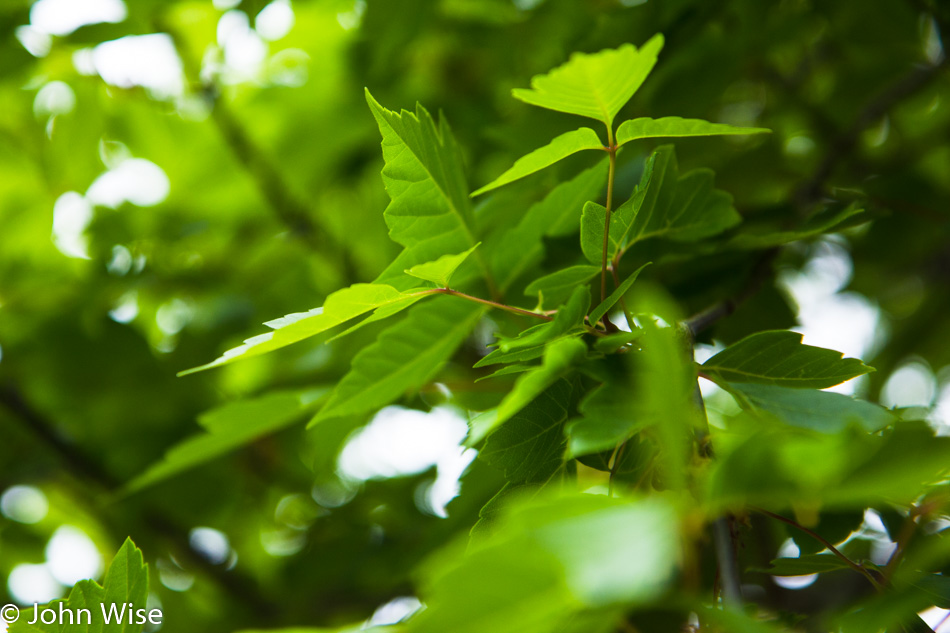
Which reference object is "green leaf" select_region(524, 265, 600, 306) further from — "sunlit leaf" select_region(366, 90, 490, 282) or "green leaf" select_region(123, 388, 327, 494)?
"green leaf" select_region(123, 388, 327, 494)

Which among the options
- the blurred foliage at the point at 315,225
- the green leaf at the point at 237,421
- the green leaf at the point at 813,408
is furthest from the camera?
the blurred foliage at the point at 315,225

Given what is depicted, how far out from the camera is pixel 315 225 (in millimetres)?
1112

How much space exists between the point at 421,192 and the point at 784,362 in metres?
0.24

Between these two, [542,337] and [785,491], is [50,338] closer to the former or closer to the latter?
[542,337]

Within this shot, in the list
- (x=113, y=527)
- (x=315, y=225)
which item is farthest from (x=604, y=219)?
(x=113, y=527)

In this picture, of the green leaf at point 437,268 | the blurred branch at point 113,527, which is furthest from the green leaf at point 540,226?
the blurred branch at point 113,527

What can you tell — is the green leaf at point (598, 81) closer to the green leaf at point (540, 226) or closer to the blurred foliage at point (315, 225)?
the green leaf at point (540, 226)

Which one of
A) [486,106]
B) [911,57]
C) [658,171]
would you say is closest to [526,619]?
[658,171]

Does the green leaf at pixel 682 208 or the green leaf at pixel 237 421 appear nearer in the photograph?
the green leaf at pixel 682 208

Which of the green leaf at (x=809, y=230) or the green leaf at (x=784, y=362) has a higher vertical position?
the green leaf at (x=809, y=230)

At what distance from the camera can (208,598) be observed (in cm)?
124

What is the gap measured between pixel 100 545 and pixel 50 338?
48 cm

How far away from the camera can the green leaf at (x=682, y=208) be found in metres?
0.47

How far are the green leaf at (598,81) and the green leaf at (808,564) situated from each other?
29 cm
